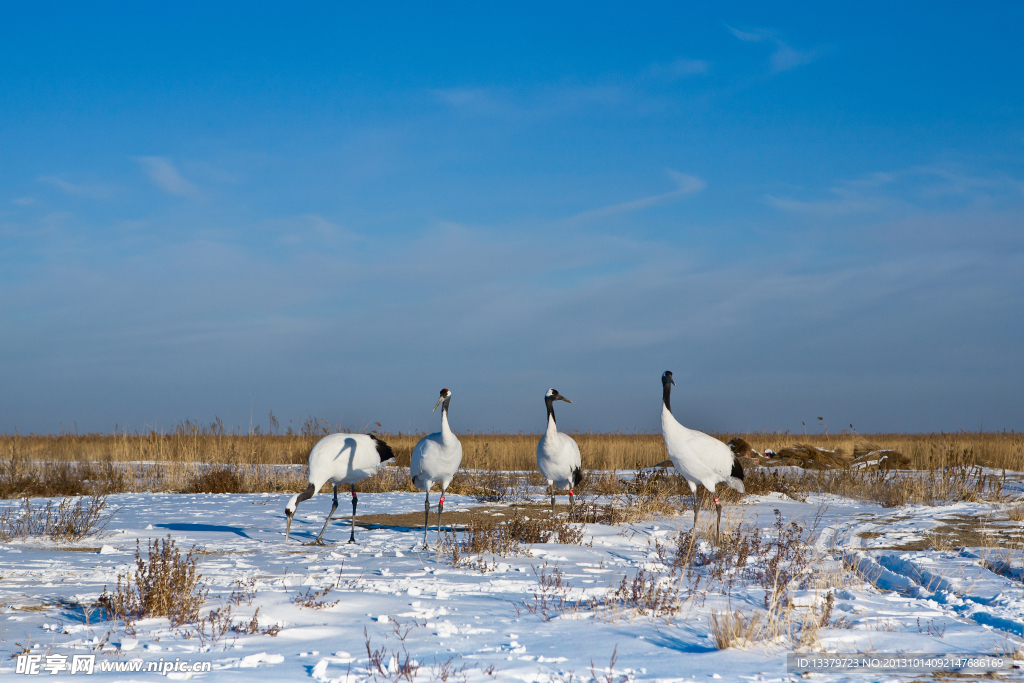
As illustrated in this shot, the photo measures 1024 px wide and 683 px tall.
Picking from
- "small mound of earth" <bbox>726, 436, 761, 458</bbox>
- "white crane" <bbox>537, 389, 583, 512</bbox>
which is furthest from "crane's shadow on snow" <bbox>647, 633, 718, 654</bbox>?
"small mound of earth" <bbox>726, 436, 761, 458</bbox>

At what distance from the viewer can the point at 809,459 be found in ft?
64.2

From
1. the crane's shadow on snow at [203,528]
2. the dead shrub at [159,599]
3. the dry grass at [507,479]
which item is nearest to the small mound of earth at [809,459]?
the dry grass at [507,479]

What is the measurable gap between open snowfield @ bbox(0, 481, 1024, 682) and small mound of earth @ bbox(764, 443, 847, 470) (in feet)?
30.9

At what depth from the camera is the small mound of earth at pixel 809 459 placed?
63.5 ft

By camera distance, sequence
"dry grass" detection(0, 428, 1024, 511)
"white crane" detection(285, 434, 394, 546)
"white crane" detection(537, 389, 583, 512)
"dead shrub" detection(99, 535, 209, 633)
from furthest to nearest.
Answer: "dry grass" detection(0, 428, 1024, 511) → "white crane" detection(537, 389, 583, 512) → "white crane" detection(285, 434, 394, 546) → "dead shrub" detection(99, 535, 209, 633)

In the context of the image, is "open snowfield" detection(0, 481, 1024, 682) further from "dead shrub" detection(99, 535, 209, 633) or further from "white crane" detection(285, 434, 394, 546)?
"white crane" detection(285, 434, 394, 546)

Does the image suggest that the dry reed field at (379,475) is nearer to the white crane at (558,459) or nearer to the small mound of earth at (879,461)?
the small mound of earth at (879,461)

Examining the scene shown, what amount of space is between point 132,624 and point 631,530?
655cm

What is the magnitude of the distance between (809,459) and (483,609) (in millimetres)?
15735

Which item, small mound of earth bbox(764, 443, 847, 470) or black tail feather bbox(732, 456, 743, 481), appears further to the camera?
small mound of earth bbox(764, 443, 847, 470)

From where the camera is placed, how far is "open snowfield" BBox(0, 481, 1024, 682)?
4.41 meters

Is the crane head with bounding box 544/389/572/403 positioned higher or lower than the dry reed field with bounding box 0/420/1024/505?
higher

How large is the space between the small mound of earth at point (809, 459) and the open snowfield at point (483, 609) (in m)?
9.42

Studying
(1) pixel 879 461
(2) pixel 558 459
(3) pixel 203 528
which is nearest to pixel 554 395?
(2) pixel 558 459
